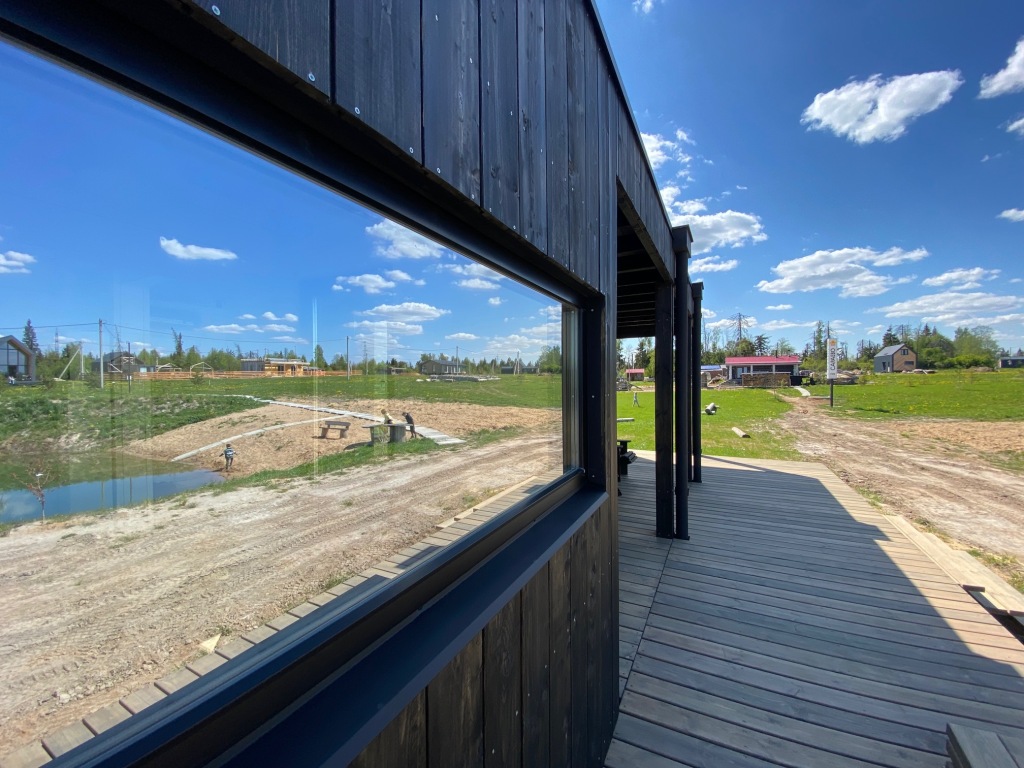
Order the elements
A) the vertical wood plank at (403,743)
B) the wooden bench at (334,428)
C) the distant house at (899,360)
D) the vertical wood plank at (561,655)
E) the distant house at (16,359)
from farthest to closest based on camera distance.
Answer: the distant house at (899,360) < the vertical wood plank at (561,655) < the wooden bench at (334,428) < the vertical wood plank at (403,743) < the distant house at (16,359)

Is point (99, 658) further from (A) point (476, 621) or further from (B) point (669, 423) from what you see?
(B) point (669, 423)

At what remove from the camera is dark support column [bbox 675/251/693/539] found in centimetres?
356

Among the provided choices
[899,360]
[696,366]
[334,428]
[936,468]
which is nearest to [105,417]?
[334,428]

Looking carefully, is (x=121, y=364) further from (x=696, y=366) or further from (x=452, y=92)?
(x=696, y=366)

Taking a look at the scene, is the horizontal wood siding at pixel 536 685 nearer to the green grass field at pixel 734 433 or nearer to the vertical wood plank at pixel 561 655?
the vertical wood plank at pixel 561 655

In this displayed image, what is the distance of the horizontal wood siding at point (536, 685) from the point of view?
0.66 m

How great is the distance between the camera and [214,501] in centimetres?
49

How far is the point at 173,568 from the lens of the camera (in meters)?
0.45

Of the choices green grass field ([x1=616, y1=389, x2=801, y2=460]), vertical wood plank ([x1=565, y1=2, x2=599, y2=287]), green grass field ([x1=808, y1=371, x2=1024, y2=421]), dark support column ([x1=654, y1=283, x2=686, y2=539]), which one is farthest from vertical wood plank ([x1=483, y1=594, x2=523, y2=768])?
green grass field ([x1=808, y1=371, x2=1024, y2=421])

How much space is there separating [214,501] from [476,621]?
1.60 ft

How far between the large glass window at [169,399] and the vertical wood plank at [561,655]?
1.75 ft

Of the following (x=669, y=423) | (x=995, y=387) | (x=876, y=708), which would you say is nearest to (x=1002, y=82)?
(x=995, y=387)

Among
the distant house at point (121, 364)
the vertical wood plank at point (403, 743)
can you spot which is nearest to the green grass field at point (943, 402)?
the vertical wood plank at point (403, 743)

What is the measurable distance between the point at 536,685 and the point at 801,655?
1.84 metres
